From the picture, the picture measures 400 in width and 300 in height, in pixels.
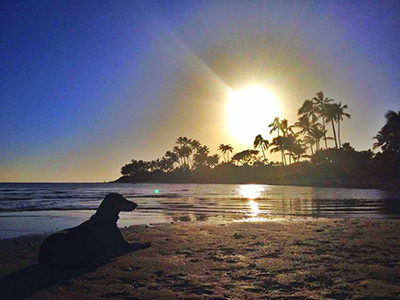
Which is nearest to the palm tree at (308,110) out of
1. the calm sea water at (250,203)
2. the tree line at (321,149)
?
the tree line at (321,149)

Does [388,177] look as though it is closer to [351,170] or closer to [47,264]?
[351,170]

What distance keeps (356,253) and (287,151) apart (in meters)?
85.0

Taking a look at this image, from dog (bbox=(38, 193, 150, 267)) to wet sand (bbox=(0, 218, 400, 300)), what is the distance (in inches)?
7.6

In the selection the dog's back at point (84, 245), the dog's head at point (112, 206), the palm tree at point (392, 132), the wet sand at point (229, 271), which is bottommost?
the wet sand at point (229, 271)

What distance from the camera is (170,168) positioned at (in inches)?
6654

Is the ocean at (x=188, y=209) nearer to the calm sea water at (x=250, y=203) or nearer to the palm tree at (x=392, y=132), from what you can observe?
the calm sea water at (x=250, y=203)

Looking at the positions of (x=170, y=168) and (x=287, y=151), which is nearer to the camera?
(x=287, y=151)

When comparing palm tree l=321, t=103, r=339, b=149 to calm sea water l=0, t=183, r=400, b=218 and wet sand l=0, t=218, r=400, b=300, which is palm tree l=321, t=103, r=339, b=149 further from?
wet sand l=0, t=218, r=400, b=300

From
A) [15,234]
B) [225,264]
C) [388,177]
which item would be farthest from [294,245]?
[388,177]

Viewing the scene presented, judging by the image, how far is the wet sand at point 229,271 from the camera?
13.6 ft

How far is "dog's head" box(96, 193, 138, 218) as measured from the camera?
6.93m

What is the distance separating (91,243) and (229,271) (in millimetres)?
2704

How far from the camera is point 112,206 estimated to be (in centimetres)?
707

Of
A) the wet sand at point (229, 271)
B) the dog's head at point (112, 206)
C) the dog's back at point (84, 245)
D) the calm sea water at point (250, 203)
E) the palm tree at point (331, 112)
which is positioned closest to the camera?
the wet sand at point (229, 271)
